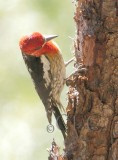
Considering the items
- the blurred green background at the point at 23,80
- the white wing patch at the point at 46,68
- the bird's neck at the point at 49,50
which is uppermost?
the bird's neck at the point at 49,50

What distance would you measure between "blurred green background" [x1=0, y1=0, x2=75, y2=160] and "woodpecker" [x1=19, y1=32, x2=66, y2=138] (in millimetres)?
2155

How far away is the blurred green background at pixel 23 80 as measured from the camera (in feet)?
27.6

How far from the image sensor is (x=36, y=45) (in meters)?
5.66

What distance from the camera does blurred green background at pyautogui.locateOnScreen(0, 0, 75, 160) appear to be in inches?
331

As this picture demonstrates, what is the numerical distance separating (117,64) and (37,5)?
14.5ft

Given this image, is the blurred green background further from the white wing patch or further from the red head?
the red head

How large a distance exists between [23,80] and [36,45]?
3.14 m

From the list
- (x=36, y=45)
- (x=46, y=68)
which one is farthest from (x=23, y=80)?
(x=36, y=45)

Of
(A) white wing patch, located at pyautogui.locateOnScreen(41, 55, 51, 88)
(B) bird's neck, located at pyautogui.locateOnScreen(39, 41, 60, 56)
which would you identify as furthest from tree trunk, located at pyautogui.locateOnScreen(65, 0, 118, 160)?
(A) white wing patch, located at pyautogui.locateOnScreen(41, 55, 51, 88)

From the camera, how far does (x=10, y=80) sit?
8.85 meters

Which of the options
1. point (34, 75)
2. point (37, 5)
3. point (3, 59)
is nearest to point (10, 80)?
point (3, 59)

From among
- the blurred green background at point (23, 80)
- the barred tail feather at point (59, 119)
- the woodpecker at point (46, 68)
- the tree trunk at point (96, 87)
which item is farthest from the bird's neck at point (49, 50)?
the blurred green background at point (23, 80)

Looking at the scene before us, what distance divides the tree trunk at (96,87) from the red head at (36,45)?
0.69 m

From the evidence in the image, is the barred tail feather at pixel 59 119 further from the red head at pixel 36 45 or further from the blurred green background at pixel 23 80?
the blurred green background at pixel 23 80
